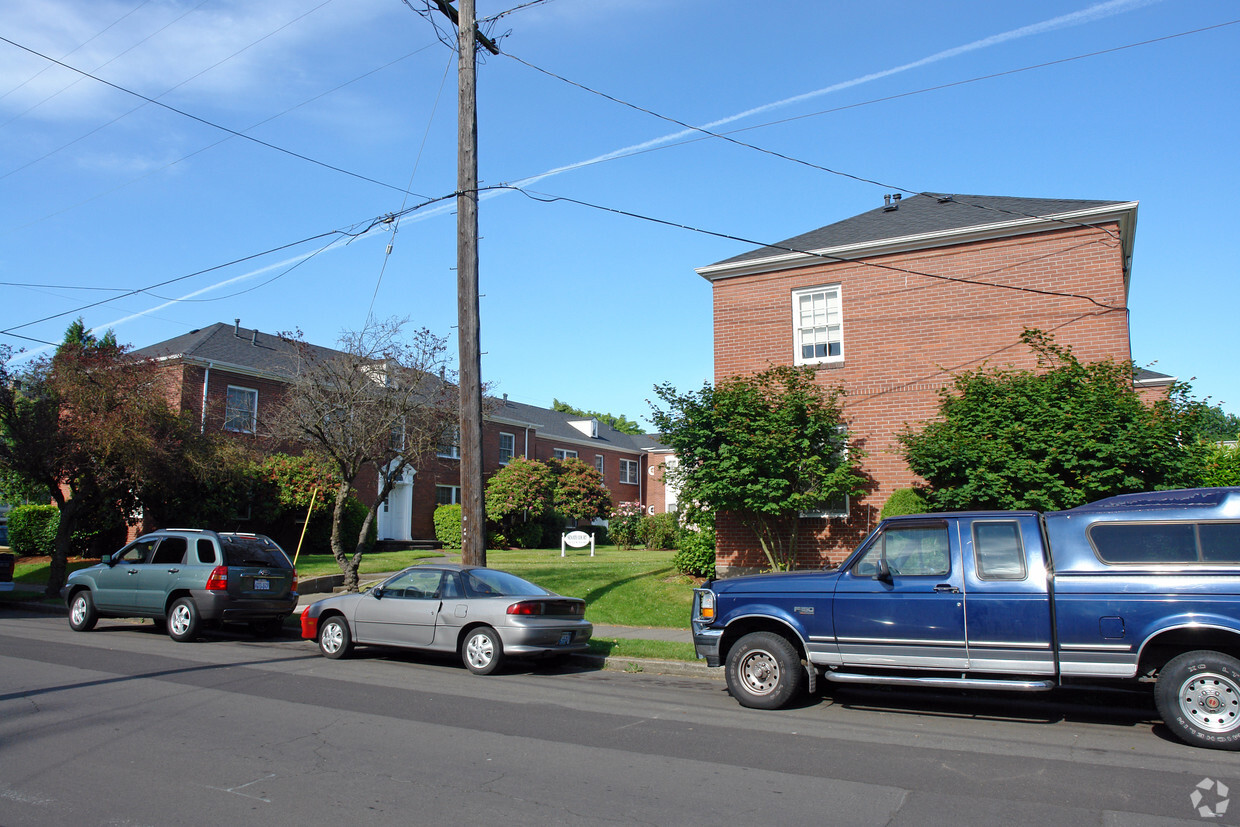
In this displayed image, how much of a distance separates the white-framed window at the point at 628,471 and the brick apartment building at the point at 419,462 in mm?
297

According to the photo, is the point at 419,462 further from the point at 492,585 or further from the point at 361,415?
the point at 492,585

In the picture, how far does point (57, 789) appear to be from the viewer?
5277 millimetres

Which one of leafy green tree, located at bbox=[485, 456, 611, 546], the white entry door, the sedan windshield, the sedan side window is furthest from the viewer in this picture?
leafy green tree, located at bbox=[485, 456, 611, 546]

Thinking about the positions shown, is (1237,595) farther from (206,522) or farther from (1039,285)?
(206,522)

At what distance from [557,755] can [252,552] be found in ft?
28.9

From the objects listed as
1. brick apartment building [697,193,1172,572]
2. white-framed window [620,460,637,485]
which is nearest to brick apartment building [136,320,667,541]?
white-framed window [620,460,637,485]

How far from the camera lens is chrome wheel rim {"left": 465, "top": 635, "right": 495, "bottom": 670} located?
1030 centimetres

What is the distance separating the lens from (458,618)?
34.7 ft

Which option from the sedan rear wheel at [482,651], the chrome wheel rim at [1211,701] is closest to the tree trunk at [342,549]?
the sedan rear wheel at [482,651]

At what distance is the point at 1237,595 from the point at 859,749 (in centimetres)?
326

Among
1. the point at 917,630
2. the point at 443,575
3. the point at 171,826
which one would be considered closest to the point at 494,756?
the point at 171,826

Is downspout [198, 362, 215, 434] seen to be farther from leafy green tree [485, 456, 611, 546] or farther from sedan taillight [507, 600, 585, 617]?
sedan taillight [507, 600, 585, 617]

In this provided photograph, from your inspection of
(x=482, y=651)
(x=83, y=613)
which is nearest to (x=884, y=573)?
(x=482, y=651)

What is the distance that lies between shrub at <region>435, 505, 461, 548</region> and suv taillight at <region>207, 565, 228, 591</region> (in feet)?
60.8
